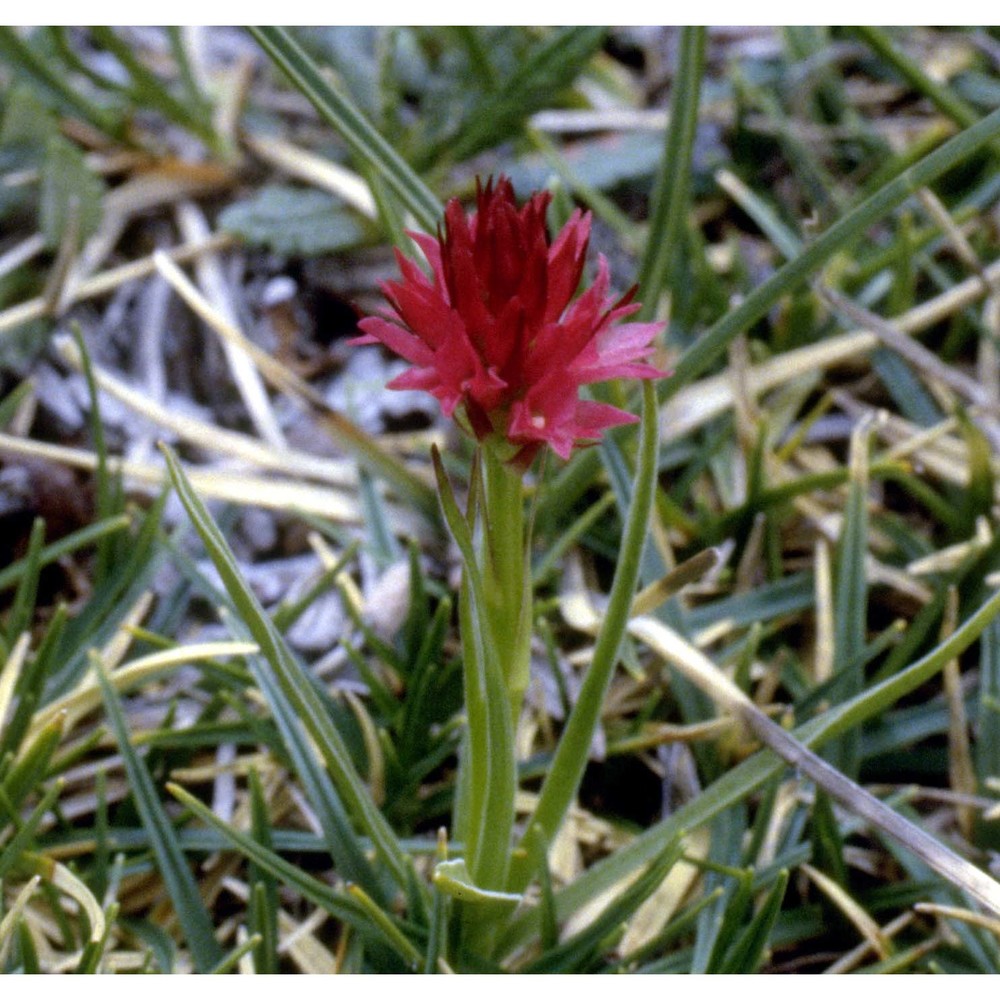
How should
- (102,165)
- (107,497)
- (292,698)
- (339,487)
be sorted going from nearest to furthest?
(292,698)
(107,497)
(339,487)
(102,165)

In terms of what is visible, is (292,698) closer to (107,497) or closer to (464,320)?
(464,320)

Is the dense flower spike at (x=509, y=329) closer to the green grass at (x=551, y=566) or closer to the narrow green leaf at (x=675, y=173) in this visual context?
the green grass at (x=551, y=566)

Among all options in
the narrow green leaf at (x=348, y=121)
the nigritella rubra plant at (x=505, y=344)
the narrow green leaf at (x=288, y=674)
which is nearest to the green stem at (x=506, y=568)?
the nigritella rubra plant at (x=505, y=344)

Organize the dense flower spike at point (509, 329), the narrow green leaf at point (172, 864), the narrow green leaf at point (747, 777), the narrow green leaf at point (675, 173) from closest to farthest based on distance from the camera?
the dense flower spike at point (509, 329), the narrow green leaf at point (747, 777), the narrow green leaf at point (172, 864), the narrow green leaf at point (675, 173)

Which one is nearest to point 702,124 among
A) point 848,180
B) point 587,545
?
point 848,180

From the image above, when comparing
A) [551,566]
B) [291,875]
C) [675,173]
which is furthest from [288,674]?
[675,173]

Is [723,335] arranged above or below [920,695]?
above

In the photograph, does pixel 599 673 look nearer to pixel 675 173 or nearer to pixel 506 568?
pixel 506 568

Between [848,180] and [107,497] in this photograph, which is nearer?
[107,497]
